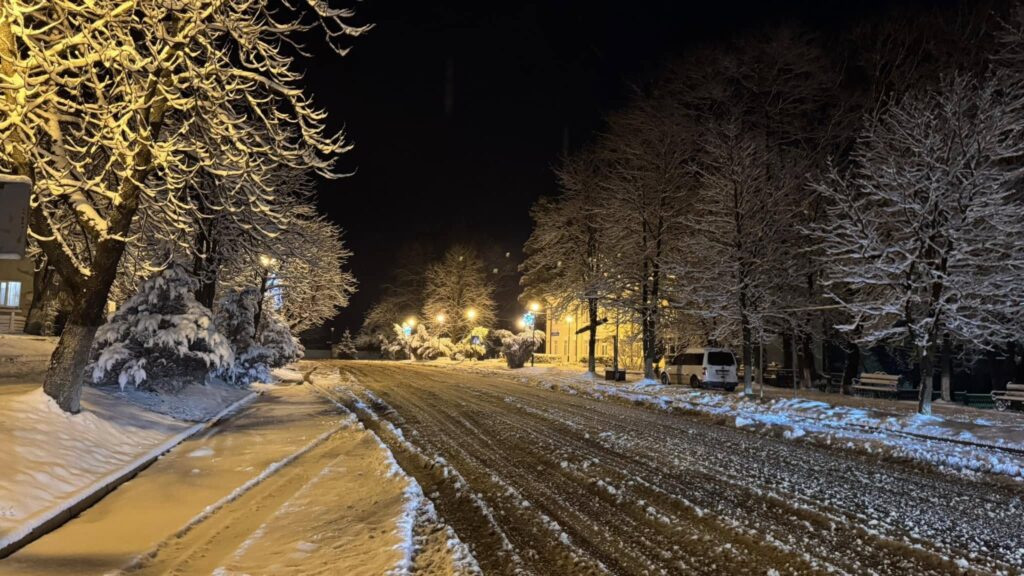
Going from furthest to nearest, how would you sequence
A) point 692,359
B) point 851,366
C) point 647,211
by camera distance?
1. point 851,366
2. point 647,211
3. point 692,359

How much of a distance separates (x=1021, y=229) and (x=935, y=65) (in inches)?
411

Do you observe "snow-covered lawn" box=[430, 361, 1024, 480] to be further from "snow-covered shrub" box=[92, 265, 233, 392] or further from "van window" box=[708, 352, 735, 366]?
"snow-covered shrub" box=[92, 265, 233, 392]

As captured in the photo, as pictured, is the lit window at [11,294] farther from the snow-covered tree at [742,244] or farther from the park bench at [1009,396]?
the park bench at [1009,396]

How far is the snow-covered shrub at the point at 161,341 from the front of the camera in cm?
1422

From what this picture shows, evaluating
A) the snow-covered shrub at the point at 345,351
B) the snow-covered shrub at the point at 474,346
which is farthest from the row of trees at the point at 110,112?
the snow-covered shrub at the point at 345,351

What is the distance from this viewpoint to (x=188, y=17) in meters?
9.66

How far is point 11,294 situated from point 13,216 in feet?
153

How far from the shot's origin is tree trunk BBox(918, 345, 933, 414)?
1669 cm

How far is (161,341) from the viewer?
1441 centimetres

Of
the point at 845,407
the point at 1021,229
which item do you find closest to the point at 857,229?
the point at 1021,229

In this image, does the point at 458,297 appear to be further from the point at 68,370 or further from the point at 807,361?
the point at 68,370

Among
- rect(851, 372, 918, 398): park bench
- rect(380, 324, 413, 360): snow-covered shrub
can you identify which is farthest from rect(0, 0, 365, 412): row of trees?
rect(380, 324, 413, 360): snow-covered shrub

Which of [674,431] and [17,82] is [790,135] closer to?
[674,431]

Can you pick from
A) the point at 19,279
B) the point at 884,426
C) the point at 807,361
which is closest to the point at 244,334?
the point at 884,426
